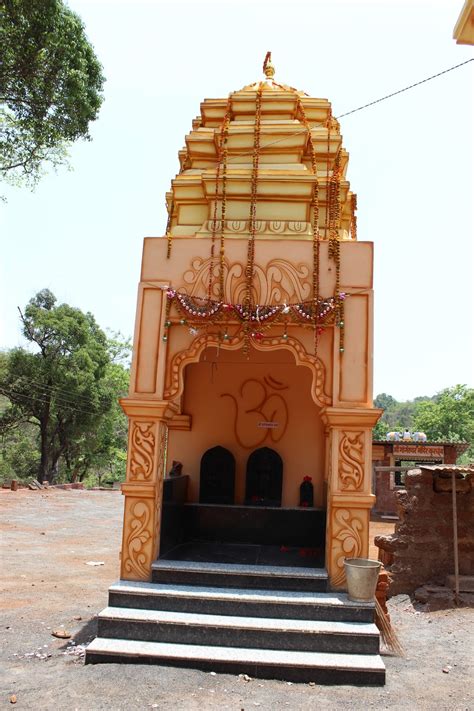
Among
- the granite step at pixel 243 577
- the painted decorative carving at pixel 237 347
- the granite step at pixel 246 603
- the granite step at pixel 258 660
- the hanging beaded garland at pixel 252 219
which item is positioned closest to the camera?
the granite step at pixel 258 660

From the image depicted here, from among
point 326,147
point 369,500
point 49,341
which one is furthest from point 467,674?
point 49,341

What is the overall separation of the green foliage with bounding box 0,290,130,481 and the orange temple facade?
1895 centimetres

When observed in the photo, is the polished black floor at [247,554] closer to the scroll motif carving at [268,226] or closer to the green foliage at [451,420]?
the scroll motif carving at [268,226]

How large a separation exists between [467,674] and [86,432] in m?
24.5

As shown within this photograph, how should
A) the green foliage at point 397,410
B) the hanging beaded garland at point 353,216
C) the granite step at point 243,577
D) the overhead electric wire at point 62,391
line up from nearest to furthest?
1. the granite step at point 243,577
2. the hanging beaded garland at point 353,216
3. the overhead electric wire at point 62,391
4. the green foliage at point 397,410

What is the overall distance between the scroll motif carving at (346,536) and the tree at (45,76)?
27.8ft

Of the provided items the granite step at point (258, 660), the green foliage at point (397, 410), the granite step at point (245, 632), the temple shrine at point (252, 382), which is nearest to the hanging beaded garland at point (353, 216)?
the temple shrine at point (252, 382)

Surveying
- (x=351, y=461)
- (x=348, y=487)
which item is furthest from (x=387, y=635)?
(x=351, y=461)

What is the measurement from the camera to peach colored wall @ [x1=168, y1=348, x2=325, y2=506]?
8.73 m

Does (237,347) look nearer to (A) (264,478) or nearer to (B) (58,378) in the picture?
(A) (264,478)

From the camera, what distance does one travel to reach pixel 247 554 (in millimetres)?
7516

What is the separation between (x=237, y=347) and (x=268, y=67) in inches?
221

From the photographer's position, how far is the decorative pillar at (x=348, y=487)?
6.21 m

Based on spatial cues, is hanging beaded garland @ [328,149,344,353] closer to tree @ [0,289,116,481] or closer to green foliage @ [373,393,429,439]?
tree @ [0,289,116,481]
